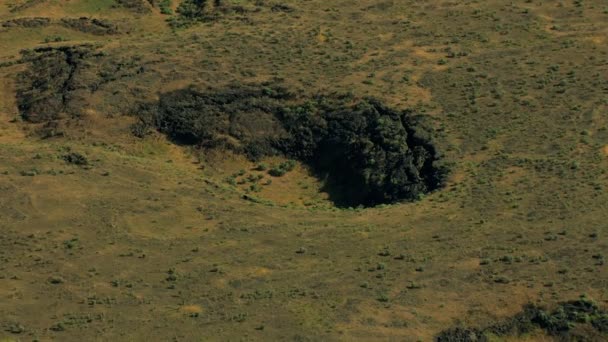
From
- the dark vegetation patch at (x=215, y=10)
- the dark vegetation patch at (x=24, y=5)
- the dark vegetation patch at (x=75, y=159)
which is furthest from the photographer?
the dark vegetation patch at (x=24, y=5)

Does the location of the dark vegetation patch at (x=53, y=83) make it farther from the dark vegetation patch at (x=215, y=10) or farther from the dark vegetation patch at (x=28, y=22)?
the dark vegetation patch at (x=215, y=10)

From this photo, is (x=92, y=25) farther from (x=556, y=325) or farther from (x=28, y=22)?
(x=556, y=325)

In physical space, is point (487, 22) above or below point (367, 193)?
above

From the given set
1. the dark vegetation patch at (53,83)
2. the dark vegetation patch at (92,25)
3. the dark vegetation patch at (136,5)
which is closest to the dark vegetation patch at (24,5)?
the dark vegetation patch at (92,25)

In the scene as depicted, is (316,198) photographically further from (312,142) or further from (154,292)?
(154,292)

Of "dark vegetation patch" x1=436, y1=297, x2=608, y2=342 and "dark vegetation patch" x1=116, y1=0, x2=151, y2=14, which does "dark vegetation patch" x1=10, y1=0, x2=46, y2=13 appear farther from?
"dark vegetation patch" x1=436, y1=297, x2=608, y2=342

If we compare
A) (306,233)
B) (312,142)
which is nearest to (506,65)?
(312,142)
